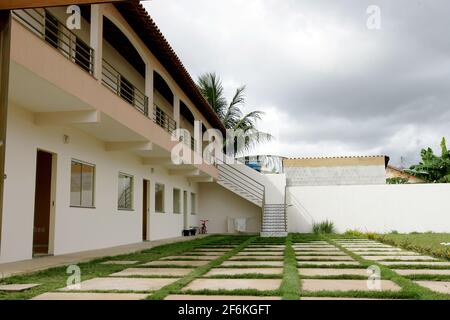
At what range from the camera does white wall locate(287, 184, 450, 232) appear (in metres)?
20.1

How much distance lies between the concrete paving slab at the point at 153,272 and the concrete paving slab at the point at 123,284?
1.32ft

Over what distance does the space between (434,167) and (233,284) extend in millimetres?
21252

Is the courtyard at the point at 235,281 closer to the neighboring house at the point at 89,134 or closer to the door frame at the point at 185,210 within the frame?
the neighboring house at the point at 89,134

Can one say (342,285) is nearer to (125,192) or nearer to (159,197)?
(125,192)

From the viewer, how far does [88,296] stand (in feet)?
15.6

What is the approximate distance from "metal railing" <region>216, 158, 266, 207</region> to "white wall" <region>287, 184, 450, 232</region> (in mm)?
1454

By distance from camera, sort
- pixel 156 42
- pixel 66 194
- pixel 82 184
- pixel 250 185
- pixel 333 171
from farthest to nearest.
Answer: pixel 333 171 → pixel 250 185 → pixel 156 42 → pixel 82 184 → pixel 66 194

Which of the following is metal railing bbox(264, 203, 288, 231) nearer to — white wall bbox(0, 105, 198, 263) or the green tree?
white wall bbox(0, 105, 198, 263)

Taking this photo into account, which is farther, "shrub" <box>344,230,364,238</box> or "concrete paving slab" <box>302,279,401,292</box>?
"shrub" <box>344,230,364,238</box>

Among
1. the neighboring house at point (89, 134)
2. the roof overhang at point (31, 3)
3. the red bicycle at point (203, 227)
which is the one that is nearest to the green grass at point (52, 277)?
the neighboring house at point (89, 134)

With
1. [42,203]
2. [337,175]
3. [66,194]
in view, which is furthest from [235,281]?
[337,175]

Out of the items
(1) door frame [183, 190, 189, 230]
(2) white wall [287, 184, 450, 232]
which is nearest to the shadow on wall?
(2) white wall [287, 184, 450, 232]

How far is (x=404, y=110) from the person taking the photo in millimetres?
9234
